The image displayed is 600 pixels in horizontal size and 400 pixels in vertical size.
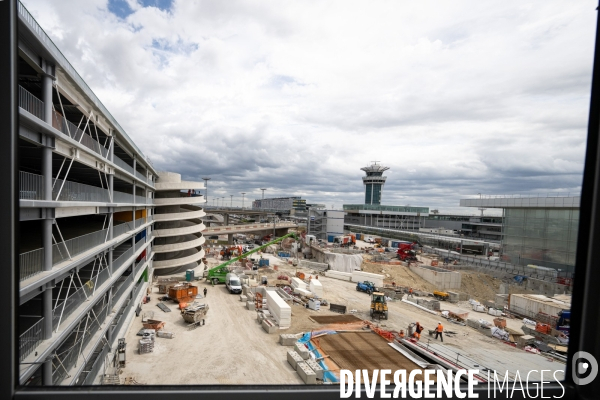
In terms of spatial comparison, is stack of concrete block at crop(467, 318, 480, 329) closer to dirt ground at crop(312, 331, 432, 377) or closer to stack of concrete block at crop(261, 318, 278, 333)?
dirt ground at crop(312, 331, 432, 377)

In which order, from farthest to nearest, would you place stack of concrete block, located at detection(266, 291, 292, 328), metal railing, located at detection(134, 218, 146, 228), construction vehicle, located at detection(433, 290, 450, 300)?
construction vehicle, located at detection(433, 290, 450, 300), metal railing, located at detection(134, 218, 146, 228), stack of concrete block, located at detection(266, 291, 292, 328)

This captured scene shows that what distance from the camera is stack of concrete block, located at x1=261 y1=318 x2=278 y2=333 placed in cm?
1418

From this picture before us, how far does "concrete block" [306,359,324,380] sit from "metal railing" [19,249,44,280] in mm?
7995

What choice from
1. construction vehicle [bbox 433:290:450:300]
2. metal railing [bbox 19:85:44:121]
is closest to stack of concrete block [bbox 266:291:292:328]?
metal railing [bbox 19:85:44:121]

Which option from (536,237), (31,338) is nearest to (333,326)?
(31,338)

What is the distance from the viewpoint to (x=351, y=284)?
1022 inches

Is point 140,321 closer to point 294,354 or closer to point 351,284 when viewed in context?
point 294,354

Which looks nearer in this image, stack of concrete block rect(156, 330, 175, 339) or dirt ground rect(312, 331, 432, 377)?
dirt ground rect(312, 331, 432, 377)

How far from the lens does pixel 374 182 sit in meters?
84.6

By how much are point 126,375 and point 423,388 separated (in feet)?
37.3

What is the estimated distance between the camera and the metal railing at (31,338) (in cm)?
494

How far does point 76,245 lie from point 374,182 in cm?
8168

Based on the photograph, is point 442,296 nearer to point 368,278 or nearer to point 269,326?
point 368,278
